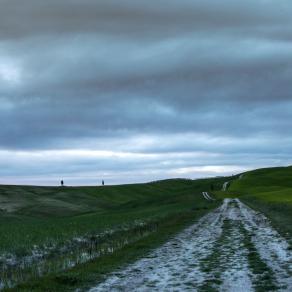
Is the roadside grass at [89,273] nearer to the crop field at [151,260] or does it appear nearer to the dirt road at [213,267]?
the crop field at [151,260]

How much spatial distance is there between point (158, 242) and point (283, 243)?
7.56 meters

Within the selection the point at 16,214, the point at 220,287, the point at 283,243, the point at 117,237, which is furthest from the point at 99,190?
the point at 220,287

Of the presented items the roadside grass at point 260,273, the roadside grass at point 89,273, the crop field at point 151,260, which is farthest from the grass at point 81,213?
the roadside grass at point 260,273

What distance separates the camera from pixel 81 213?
9738cm

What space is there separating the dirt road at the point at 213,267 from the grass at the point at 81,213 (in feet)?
13.3

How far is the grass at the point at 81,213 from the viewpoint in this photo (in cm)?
3120

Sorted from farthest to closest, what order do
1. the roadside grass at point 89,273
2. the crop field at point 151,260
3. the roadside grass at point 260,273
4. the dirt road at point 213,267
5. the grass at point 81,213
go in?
the grass at point 81,213 < the crop field at point 151,260 < the roadside grass at point 89,273 < the dirt road at point 213,267 < the roadside grass at point 260,273

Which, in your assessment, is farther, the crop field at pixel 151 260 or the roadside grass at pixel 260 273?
the crop field at pixel 151 260

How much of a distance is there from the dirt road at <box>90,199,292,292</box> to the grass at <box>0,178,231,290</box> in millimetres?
4051

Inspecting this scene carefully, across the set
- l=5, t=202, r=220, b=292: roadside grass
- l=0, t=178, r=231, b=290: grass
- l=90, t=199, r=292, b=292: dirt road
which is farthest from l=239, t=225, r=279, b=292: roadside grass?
l=0, t=178, r=231, b=290: grass

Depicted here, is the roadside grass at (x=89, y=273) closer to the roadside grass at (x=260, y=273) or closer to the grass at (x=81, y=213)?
the grass at (x=81, y=213)

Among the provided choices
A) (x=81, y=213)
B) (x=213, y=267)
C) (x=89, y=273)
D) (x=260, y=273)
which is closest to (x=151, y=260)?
(x=213, y=267)

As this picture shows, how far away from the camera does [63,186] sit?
6501 inches

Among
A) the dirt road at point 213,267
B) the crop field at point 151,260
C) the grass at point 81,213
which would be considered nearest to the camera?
the dirt road at point 213,267
